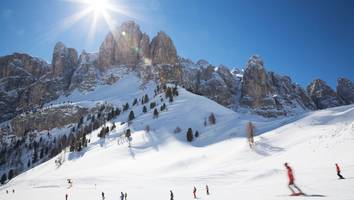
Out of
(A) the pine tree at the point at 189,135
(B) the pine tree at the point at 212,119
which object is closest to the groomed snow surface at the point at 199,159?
(B) the pine tree at the point at 212,119

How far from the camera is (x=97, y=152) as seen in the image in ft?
350

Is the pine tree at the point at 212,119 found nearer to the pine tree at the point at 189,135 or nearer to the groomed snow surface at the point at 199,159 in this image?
the groomed snow surface at the point at 199,159

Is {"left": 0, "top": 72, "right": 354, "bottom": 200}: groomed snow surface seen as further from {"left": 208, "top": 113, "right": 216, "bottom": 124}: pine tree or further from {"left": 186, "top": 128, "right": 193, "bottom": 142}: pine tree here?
{"left": 186, "top": 128, "right": 193, "bottom": 142}: pine tree

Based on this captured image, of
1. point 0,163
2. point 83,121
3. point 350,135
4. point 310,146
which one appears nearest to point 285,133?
point 310,146

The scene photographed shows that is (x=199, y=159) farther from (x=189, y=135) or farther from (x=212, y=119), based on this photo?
(x=212, y=119)

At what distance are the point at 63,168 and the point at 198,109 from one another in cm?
6699

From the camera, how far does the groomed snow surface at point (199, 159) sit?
35.0 meters

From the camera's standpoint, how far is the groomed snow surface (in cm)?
3503

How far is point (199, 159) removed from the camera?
7644 cm

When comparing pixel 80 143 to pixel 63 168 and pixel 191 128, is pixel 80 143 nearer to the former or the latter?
pixel 63 168

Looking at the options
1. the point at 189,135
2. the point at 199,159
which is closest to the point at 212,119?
the point at 189,135

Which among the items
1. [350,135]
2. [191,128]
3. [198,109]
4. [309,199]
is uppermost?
[198,109]

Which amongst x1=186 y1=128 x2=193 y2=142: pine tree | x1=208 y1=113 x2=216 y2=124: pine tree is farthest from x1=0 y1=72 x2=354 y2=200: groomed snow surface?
x1=186 y1=128 x2=193 y2=142: pine tree

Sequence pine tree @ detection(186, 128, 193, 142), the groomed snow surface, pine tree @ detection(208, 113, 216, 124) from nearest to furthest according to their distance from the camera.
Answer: the groomed snow surface
pine tree @ detection(186, 128, 193, 142)
pine tree @ detection(208, 113, 216, 124)
